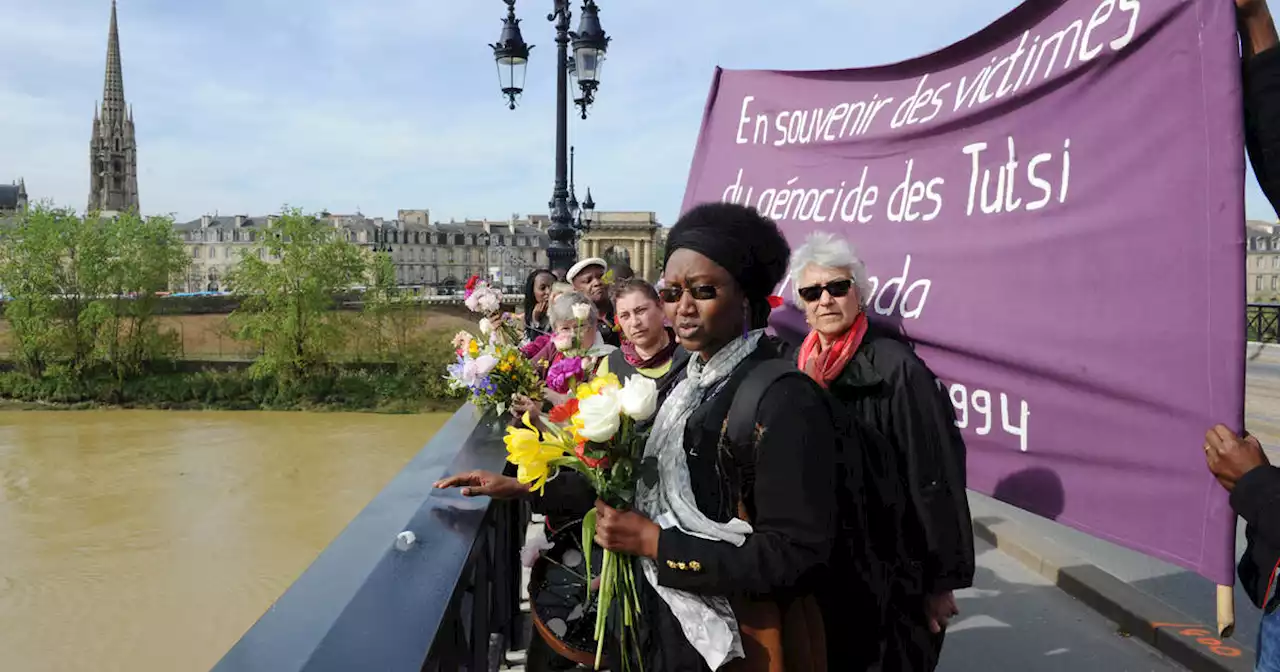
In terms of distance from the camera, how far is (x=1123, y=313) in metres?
2.41

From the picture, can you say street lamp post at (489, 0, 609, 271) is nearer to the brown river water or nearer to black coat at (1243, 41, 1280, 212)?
black coat at (1243, 41, 1280, 212)

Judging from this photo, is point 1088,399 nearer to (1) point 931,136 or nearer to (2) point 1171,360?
(2) point 1171,360

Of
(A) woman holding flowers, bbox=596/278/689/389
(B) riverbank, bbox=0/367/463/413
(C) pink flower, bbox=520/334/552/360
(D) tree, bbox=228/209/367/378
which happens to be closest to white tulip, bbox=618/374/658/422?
(A) woman holding flowers, bbox=596/278/689/389

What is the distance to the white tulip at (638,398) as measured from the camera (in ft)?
5.60

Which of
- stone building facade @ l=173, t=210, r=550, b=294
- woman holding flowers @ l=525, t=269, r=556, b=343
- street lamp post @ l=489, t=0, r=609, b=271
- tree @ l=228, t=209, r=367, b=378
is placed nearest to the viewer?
woman holding flowers @ l=525, t=269, r=556, b=343

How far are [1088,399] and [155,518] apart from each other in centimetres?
2974

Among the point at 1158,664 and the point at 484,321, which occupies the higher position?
the point at 484,321

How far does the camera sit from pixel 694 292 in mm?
1832

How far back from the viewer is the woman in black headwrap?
1626 mm

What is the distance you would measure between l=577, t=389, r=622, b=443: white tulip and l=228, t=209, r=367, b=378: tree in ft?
150

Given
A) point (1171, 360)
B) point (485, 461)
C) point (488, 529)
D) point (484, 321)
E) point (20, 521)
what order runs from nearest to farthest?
point (1171, 360) < point (488, 529) < point (485, 461) < point (484, 321) < point (20, 521)

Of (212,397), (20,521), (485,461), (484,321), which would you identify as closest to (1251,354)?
(484,321)

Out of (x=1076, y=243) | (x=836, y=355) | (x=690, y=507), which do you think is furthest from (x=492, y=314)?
(x=690, y=507)

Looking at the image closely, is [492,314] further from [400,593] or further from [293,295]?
[293,295]
